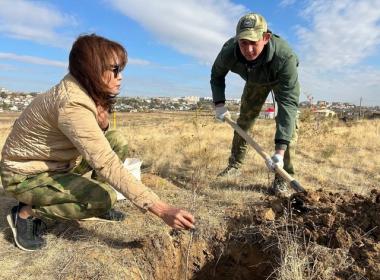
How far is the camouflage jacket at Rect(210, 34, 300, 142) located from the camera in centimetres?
356

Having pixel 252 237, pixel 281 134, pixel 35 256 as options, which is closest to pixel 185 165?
pixel 281 134

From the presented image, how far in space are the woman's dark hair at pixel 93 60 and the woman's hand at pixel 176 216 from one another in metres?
0.83

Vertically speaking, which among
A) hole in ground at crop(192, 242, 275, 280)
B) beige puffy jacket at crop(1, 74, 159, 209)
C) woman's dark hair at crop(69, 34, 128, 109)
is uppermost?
woman's dark hair at crop(69, 34, 128, 109)

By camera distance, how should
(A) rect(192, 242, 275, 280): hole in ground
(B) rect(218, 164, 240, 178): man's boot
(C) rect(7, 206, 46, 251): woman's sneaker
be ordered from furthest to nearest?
(B) rect(218, 164, 240, 178): man's boot → (A) rect(192, 242, 275, 280): hole in ground → (C) rect(7, 206, 46, 251): woman's sneaker

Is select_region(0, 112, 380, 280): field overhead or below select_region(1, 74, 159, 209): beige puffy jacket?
below

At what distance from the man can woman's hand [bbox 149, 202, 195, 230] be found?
55.0 inches

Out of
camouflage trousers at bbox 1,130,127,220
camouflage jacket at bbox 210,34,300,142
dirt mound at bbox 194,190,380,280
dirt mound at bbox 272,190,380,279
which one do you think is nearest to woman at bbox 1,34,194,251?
camouflage trousers at bbox 1,130,127,220

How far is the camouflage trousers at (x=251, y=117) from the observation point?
418 centimetres

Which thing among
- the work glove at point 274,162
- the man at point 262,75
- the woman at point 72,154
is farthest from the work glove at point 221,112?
the woman at point 72,154

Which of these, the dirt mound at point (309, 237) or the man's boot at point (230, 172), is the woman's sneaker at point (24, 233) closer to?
the dirt mound at point (309, 237)

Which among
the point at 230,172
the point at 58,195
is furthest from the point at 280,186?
the point at 58,195

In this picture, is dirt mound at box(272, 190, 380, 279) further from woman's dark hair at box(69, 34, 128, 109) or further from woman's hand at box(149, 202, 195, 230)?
woman's dark hair at box(69, 34, 128, 109)

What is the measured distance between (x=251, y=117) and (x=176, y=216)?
2520mm

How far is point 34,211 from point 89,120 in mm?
869
